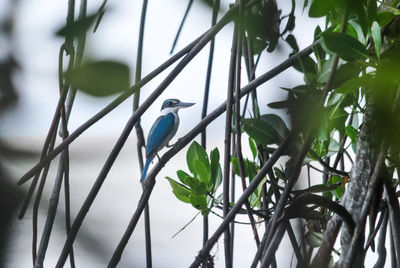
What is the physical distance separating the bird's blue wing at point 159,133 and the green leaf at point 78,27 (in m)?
2.70

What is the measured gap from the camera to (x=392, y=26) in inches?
40.0

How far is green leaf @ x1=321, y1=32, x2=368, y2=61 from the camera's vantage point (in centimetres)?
71

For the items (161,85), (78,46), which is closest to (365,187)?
(161,85)

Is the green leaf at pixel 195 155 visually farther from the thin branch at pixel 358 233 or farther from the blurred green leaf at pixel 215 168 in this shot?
the thin branch at pixel 358 233

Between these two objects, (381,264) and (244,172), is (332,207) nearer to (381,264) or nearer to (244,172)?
(244,172)

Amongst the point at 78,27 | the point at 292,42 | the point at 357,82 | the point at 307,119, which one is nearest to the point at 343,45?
the point at 357,82

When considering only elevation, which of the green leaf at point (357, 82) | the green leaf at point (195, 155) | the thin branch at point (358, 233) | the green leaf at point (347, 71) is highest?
the green leaf at point (195, 155)

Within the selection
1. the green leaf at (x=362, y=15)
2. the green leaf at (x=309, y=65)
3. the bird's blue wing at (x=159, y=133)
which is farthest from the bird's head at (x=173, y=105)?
the green leaf at (x=362, y=15)

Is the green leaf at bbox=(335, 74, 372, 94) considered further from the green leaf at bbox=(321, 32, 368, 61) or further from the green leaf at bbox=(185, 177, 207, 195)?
the green leaf at bbox=(185, 177, 207, 195)

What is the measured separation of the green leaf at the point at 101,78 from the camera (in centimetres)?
24

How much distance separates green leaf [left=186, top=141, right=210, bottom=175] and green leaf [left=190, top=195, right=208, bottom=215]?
7cm

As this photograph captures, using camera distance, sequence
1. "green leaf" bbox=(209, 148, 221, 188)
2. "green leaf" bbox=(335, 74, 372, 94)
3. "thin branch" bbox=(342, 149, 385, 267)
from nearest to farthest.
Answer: "green leaf" bbox=(335, 74, 372, 94) < "thin branch" bbox=(342, 149, 385, 267) < "green leaf" bbox=(209, 148, 221, 188)

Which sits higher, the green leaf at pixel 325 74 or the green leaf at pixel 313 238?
the green leaf at pixel 325 74

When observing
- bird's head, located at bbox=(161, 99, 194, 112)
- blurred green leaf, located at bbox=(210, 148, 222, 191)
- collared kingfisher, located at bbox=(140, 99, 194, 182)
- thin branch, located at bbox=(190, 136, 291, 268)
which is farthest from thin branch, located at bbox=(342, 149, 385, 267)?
bird's head, located at bbox=(161, 99, 194, 112)
